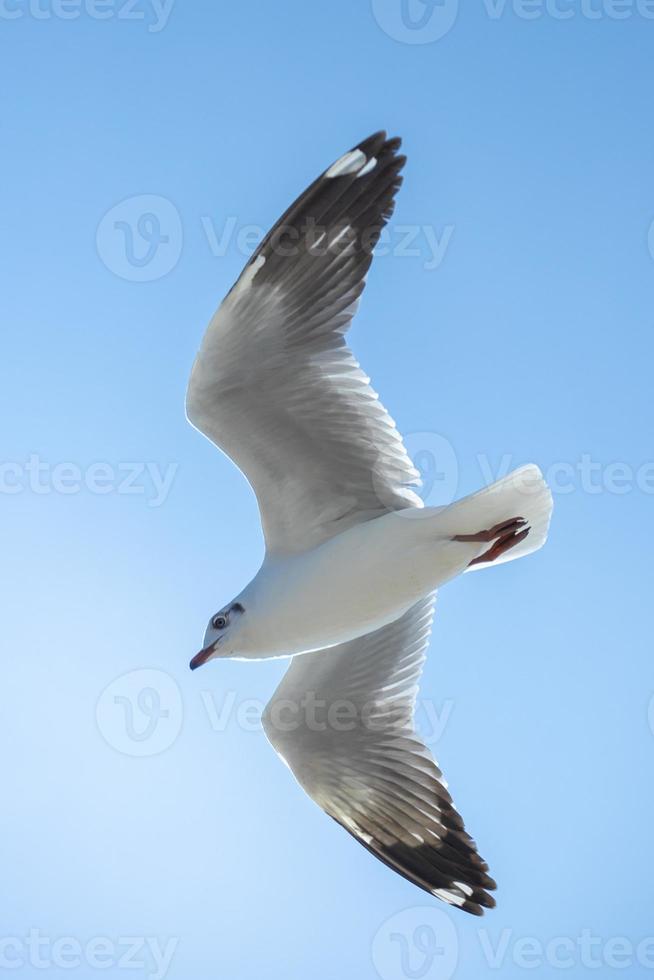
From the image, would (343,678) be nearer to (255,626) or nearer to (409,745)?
(409,745)

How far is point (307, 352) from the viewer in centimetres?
495

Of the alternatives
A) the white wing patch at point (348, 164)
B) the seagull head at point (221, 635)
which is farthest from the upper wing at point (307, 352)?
the seagull head at point (221, 635)

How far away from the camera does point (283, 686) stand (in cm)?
578

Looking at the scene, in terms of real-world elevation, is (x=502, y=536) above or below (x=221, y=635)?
above

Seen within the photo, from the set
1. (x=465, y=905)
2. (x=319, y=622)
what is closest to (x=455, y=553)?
(x=319, y=622)

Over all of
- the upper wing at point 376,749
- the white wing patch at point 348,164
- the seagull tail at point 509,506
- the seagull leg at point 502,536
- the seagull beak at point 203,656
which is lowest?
the upper wing at point 376,749

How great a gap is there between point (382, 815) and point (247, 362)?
6.89ft

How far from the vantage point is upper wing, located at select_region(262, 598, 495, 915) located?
5.72 m

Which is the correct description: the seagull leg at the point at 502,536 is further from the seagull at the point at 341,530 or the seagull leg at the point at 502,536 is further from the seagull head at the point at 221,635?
the seagull head at the point at 221,635

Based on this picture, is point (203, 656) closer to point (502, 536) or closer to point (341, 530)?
point (341, 530)

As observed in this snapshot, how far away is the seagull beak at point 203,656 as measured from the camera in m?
5.25

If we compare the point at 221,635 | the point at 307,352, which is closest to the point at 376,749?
the point at 221,635

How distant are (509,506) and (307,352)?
92 cm

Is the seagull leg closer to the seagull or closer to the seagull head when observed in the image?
the seagull
